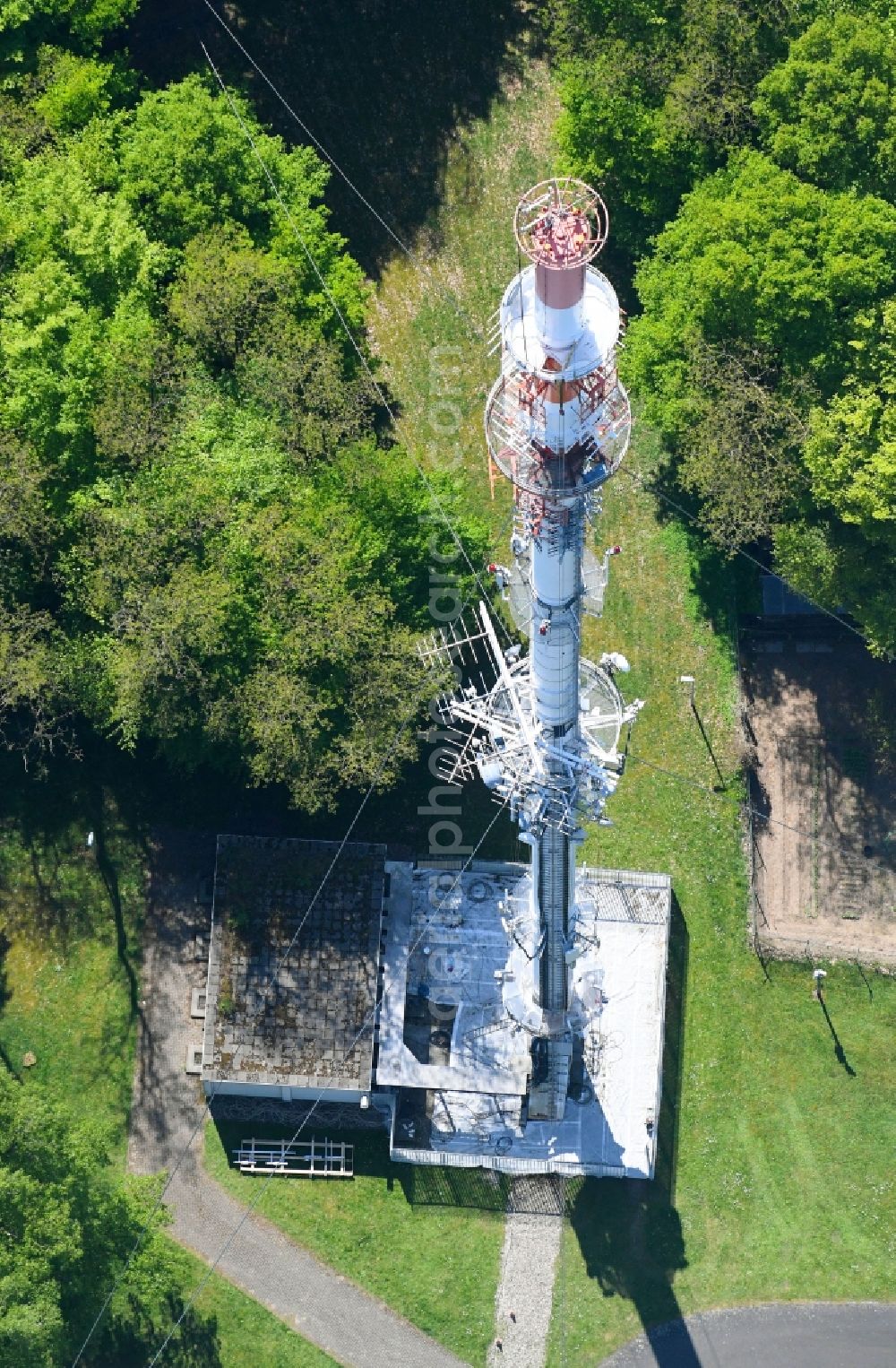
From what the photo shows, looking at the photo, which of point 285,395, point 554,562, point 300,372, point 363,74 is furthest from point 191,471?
point 554,562

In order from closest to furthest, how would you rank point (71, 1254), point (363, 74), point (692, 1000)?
point (71, 1254) → point (692, 1000) → point (363, 74)

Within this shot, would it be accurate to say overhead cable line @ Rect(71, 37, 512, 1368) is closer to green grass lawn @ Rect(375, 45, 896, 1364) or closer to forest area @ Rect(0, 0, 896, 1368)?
forest area @ Rect(0, 0, 896, 1368)

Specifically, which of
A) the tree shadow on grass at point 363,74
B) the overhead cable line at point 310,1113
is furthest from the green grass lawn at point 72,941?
the tree shadow on grass at point 363,74

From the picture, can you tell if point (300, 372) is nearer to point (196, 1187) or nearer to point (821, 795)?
point (821, 795)

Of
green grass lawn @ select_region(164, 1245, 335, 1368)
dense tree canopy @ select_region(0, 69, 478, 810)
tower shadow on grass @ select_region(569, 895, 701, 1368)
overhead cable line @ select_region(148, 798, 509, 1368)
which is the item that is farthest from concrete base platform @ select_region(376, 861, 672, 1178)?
green grass lawn @ select_region(164, 1245, 335, 1368)

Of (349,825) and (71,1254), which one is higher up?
(349,825)

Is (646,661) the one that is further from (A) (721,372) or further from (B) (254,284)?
(B) (254,284)
